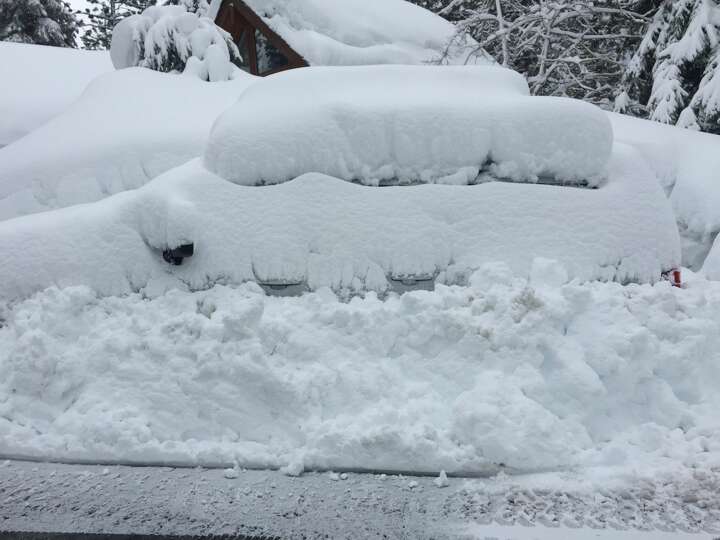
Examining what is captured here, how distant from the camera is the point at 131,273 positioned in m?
3.13

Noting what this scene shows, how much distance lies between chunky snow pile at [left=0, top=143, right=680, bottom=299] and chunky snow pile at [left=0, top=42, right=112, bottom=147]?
5.90m

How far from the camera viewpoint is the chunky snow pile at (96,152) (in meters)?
4.91

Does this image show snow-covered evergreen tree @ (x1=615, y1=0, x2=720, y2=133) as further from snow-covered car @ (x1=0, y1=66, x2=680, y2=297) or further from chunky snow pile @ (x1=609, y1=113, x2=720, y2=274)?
snow-covered car @ (x1=0, y1=66, x2=680, y2=297)

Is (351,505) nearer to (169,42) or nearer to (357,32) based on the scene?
(169,42)

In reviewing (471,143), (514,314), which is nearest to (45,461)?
(514,314)

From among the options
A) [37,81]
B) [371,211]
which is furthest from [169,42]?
[371,211]

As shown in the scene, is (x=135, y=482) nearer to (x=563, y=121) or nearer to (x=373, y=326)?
(x=373, y=326)

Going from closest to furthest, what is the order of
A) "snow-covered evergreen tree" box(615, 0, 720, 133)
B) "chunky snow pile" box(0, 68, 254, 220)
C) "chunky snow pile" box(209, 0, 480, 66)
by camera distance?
"chunky snow pile" box(0, 68, 254, 220), "snow-covered evergreen tree" box(615, 0, 720, 133), "chunky snow pile" box(209, 0, 480, 66)

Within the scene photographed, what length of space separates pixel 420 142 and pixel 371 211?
485mm

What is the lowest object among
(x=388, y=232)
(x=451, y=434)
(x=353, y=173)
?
(x=451, y=434)

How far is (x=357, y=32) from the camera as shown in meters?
11.0

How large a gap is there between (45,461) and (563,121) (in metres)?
3.07

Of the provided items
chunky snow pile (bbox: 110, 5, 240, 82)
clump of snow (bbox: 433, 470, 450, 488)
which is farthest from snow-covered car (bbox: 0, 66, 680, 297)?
chunky snow pile (bbox: 110, 5, 240, 82)

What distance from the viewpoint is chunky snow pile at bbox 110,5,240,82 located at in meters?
8.57
